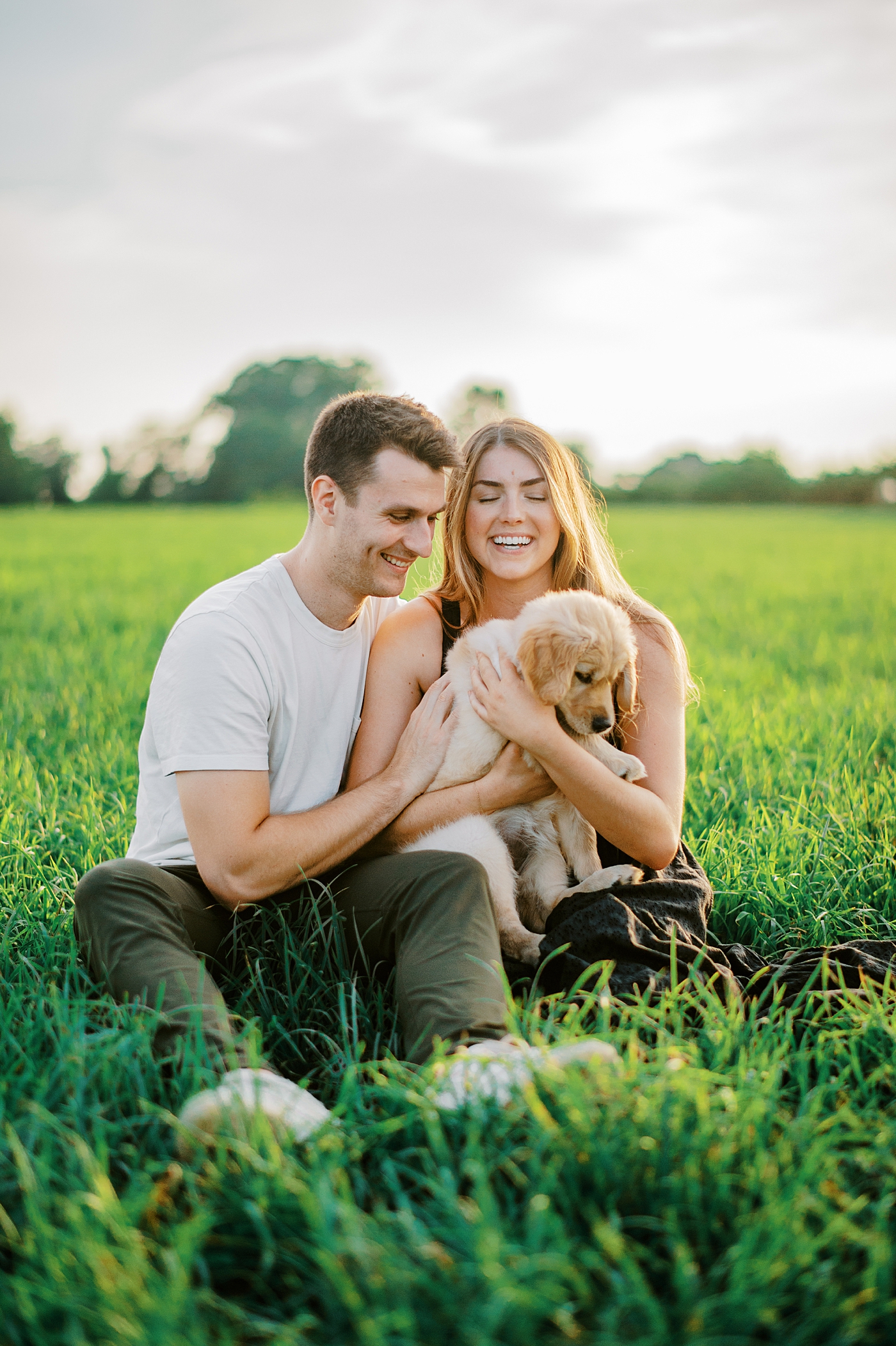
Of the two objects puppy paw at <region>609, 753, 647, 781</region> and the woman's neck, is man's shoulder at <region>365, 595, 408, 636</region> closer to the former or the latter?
the woman's neck

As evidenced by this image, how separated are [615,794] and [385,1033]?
3.04ft

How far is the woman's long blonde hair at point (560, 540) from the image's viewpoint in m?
3.12

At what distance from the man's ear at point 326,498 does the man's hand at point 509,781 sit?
37.1 inches

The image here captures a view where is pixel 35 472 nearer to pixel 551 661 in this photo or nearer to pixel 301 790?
pixel 301 790

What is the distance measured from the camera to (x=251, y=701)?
255 centimetres

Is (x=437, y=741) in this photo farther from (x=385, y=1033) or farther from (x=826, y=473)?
(x=826, y=473)

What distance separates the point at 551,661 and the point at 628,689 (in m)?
0.34

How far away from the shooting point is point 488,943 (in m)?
2.28

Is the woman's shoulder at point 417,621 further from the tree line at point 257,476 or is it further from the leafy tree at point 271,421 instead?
the leafy tree at point 271,421

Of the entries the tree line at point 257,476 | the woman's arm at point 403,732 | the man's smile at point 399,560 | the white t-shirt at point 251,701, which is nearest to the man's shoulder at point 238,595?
the white t-shirt at point 251,701

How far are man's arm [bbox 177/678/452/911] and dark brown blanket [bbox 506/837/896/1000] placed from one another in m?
0.60

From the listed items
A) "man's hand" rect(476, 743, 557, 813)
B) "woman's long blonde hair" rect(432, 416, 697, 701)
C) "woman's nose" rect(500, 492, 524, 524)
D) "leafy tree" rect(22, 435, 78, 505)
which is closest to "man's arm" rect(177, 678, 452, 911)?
"man's hand" rect(476, 743, 557, 813)

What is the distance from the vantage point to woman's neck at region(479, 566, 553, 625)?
3346 millimetres

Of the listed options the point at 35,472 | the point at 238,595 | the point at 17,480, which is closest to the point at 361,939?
the point at 238,595
